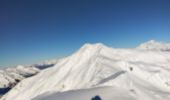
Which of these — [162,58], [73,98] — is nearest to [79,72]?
[162,58]

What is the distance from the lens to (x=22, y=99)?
9506 centimetres

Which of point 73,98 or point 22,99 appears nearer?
point 73,98

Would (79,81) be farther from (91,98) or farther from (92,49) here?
(91,98)

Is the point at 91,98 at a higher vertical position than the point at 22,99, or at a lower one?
lower

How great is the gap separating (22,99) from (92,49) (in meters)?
33.0

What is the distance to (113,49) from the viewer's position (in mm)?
78938

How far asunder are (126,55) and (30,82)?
1946 inches

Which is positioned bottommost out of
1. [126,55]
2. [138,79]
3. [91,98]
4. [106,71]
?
[91,98]

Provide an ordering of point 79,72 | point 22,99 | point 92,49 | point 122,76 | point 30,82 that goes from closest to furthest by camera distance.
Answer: point 122,76
point 79,72
point 92,49
point 22,99
point 30,82

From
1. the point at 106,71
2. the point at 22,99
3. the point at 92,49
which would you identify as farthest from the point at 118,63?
the point at 22,99

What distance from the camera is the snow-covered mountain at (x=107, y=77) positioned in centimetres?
3625

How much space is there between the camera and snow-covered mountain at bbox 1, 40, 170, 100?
3625 cm

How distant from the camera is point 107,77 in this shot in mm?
51312

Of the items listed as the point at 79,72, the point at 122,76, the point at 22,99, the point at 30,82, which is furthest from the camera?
the point at 30,82
